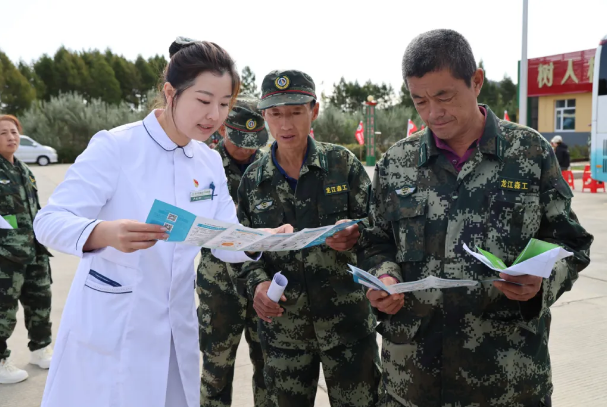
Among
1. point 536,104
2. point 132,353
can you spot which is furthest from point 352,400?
point 536,104

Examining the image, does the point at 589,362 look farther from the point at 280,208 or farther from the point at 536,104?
the point at 536,104

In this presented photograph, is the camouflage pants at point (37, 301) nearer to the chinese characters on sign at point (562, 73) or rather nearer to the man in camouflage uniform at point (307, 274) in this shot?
the man in camouflage uniform at point (307, 274)

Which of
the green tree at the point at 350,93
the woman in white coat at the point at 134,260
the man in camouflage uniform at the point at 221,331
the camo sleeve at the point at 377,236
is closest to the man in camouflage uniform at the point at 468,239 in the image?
the camo sleeve at the point at 377,236

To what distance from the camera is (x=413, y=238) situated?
6.04 feet

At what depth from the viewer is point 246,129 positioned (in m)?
3.39

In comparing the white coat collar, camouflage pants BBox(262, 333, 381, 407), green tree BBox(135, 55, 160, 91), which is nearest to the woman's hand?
the white coat collar

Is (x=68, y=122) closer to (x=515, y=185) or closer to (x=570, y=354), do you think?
(x=570, y=354)

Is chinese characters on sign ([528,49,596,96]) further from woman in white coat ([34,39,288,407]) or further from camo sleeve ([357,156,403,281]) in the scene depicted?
woman in white coat ([34,39,288,407])

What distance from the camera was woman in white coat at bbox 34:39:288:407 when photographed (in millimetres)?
1649

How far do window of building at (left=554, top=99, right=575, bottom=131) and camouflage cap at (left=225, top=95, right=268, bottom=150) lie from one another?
3024 centimetres

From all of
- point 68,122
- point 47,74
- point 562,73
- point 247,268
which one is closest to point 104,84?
point 47,74

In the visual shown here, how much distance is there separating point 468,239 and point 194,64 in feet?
3.51

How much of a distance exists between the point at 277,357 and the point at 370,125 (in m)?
22.6

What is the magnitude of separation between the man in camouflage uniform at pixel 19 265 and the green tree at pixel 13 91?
3876 centimetres
